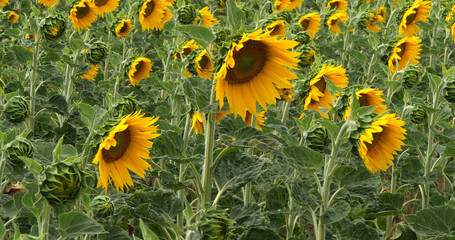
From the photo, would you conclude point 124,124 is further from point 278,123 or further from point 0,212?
point 278,123

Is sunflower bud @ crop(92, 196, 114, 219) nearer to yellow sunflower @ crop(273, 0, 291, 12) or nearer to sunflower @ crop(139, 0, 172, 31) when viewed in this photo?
sunflower @ crop(139, 0, 172, 31)

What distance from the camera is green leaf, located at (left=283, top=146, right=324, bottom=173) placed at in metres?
1.64

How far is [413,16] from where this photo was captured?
391 centimetres

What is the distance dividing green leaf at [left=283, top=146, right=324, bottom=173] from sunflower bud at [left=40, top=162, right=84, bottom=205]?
0.66 m

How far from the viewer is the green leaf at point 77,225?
1.23m

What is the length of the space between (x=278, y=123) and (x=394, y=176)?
2.37 feet

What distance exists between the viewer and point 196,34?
4.65 feet

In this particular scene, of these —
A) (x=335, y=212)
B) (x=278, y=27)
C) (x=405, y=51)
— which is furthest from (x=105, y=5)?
(x=335, y=212)

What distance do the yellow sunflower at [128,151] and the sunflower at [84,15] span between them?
193cm

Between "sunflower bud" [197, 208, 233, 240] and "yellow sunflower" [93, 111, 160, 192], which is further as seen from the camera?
"yellow sunflower" [93, 111, 160, 192]

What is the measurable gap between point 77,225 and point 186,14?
2053mm

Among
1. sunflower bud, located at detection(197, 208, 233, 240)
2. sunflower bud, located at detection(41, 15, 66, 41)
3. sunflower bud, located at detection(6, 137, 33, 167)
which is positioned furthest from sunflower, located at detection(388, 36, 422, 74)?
sunflower bud, located at detection(6, 137, 33, 167)

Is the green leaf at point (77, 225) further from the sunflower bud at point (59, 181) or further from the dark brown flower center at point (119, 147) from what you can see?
the dark brown flower center at point (119, 147)

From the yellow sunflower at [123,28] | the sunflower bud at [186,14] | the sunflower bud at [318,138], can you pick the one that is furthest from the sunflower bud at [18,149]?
the yellow sunflower at [123,28]
